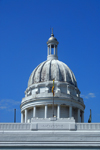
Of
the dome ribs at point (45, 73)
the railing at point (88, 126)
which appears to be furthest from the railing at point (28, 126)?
the dome ribs at point (45, 73)

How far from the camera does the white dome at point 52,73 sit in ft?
297

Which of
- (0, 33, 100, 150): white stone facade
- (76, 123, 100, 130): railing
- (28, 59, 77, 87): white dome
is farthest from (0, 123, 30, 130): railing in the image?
(28, 59, 77, 87): white dome

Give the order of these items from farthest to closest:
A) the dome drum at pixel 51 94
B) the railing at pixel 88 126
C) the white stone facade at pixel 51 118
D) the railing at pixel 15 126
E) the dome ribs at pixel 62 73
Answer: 1. the dome ribs at pixel 62 73
2. the dome drum at pixel 51 94
3. the railing at pixel 15 126
4. the railing at pixel 88 126
5. the white stone facade at pixel 51 118

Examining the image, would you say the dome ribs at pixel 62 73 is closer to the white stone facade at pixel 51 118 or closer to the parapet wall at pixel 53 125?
the white stone facade at pixel 51 118

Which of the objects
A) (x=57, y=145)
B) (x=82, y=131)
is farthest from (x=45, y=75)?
(x=57, y=145)

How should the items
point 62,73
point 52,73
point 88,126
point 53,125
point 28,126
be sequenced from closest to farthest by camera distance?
point 53,125, point 88,126, point 28,126, point 52,73, point 62,73

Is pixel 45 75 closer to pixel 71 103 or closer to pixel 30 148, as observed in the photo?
pixel 71 103

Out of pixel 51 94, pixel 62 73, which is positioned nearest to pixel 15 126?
pixel 51 94

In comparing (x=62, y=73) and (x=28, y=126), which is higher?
(x=62, y=73)

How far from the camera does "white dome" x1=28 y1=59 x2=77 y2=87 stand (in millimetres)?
90625

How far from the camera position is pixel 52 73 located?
90.9 metres

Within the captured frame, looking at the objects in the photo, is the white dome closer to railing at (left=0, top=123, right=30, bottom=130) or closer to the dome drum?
the dome drum

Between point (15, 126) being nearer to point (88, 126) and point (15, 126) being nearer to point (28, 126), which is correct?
point (28, 126)

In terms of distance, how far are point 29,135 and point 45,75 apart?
2650 cm
